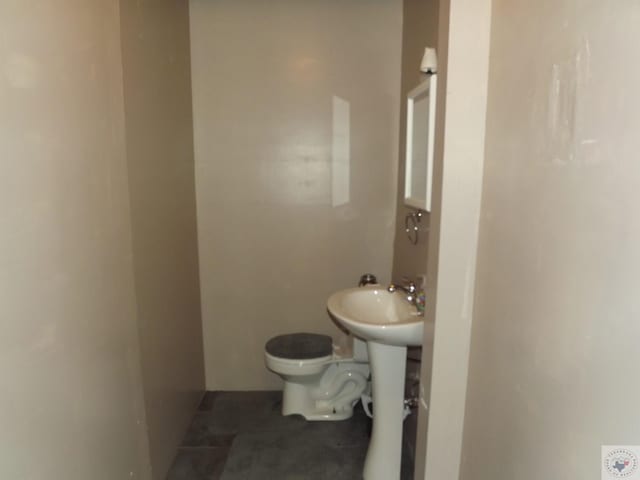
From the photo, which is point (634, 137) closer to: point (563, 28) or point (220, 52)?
point (563, 28)

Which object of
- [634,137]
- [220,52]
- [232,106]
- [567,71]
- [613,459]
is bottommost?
[613,459]

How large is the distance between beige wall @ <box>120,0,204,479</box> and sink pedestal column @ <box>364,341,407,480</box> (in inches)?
36.9

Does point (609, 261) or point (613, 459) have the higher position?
point (609, 261)

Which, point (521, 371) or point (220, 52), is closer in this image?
point (521, 371)

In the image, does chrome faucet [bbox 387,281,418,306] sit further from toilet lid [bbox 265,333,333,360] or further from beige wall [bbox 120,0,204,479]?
beige wall [bbox 120,0,204,479]

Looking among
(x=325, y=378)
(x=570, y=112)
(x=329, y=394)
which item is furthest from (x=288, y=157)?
(x=570, y=112)

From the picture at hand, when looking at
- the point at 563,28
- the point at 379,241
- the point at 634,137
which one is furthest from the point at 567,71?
the point at 379,241

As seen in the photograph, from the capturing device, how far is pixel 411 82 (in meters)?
2.26

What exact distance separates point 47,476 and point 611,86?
4.99ft

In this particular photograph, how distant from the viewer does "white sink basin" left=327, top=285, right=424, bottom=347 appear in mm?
1636

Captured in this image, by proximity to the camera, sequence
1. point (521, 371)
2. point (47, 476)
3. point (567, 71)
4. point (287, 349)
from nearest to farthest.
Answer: point (567, 71), point (521, 371), point (47, 476), point (287, 349)

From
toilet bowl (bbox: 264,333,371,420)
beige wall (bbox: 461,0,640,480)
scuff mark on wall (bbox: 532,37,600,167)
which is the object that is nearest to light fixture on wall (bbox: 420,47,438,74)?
beige wall (bbox: 461,0,640,480)

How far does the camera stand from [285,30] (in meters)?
2.50

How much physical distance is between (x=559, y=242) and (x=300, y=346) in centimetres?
179
